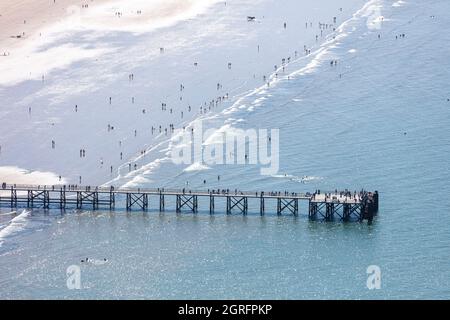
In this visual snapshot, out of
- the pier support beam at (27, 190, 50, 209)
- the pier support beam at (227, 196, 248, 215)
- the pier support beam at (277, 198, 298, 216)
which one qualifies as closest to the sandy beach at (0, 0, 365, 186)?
the pier support beam at (27, 190, 50, 209)

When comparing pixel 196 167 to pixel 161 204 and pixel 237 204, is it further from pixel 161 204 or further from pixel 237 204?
pixel 237 204

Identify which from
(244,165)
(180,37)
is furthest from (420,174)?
(180,37)

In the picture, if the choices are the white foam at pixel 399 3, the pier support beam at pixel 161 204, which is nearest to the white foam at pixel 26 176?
the pier support beam at pixel 161 204

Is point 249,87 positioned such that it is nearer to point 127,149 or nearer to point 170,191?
point 127,149

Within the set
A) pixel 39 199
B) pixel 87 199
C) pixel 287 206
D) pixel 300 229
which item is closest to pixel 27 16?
pixel 39 199

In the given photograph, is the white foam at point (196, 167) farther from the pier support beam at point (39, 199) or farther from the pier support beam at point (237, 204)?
the pier support beam at point (39, 199)
